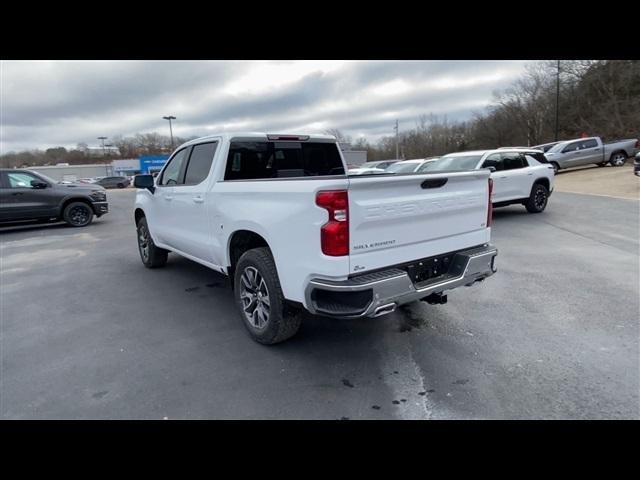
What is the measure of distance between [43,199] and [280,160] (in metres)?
10.7

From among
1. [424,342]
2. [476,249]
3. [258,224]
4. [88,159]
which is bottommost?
[424,342]

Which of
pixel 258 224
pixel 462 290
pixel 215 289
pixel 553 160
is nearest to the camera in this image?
pixel 258 224

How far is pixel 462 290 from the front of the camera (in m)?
5.07

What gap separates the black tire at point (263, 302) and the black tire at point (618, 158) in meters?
25.6

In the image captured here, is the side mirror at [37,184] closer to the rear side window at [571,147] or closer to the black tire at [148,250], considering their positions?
the black tire at [148,250]

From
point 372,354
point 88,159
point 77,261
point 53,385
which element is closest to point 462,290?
point 372,354

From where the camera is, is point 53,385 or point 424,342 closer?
point 53,385

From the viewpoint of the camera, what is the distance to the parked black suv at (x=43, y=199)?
1110 centimetres

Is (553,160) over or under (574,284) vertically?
A: over

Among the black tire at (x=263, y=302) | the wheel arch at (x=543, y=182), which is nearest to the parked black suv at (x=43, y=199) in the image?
the black tire at (x=263, y=302)

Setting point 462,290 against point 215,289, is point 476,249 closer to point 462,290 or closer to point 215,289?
Result: point 462,290

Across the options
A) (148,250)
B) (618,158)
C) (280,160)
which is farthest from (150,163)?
(280,160)

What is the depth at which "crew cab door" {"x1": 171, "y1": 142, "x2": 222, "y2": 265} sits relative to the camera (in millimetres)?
4312

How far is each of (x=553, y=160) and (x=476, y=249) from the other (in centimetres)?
2201
